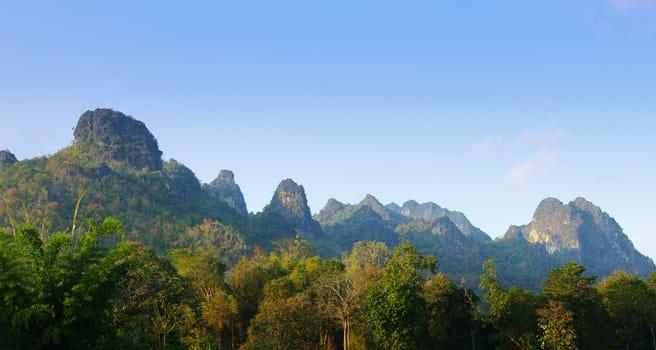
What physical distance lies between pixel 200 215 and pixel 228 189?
158 feet

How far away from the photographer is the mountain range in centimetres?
6097

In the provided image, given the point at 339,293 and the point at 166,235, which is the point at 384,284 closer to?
the point at 339,293

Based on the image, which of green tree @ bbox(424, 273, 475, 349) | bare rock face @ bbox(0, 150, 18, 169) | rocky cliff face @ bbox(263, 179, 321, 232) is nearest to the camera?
green tree @ bbox(424, 273, 475, 349)

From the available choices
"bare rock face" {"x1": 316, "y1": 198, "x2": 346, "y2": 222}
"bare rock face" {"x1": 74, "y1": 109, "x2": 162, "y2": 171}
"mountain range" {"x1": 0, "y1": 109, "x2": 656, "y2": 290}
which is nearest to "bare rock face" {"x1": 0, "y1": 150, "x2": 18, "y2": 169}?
"mountain range" {"x1": 0, "y1": 109, "x2": 656, "y2": 290}

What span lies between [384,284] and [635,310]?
15.0 meters

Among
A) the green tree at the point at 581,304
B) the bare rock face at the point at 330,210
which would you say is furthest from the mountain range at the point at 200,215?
the green tree at the point at 581,304

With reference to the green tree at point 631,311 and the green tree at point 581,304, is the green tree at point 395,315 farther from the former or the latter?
the green tree at point 631,311

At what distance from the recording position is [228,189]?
401 ft

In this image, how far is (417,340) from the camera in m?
26.5

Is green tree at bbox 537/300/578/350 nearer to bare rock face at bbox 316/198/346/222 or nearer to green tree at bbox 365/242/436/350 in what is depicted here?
green tree at bbox 365/242/436/350

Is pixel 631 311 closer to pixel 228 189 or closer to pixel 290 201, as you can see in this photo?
pixel 290 201

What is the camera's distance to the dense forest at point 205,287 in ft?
38.7

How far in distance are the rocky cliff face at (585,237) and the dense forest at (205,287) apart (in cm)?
5374

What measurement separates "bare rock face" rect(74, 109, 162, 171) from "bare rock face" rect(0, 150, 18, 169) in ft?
32.3
